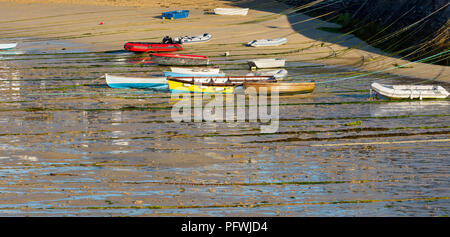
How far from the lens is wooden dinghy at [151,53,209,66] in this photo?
5106 centimetres

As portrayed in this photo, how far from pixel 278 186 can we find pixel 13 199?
8415mm

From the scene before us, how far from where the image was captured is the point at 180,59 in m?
51.5

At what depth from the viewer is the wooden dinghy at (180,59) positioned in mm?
51062

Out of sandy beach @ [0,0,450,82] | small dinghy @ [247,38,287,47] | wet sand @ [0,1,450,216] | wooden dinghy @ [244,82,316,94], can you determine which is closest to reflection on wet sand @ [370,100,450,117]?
wet sand @ [0,1,450,216]

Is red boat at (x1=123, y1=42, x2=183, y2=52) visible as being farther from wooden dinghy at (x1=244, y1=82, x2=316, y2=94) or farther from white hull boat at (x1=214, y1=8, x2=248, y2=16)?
white hull boat at (x1=214, y1=8, x2=248, y2=16)

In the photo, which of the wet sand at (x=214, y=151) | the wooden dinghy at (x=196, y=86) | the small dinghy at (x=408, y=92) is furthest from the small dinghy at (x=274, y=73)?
the small dinghy at (x=408, y=92)

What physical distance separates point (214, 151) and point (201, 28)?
43.5 m

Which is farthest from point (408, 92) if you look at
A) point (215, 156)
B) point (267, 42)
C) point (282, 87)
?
point (267, 42)

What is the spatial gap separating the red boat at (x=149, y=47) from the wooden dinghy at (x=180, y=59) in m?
5.09

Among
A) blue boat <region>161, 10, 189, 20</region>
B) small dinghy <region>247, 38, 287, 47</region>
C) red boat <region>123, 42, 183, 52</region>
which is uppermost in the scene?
blue boat <region>161, 10, 189, 20</region>

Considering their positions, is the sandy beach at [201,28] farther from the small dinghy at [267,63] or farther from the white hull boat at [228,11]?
the small dinghy at [267,63]

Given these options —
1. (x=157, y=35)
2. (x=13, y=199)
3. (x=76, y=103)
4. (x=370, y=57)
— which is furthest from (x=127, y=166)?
(x=157, y=35)

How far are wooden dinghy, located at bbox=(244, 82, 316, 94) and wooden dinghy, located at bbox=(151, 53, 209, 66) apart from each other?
1206 centimetres
